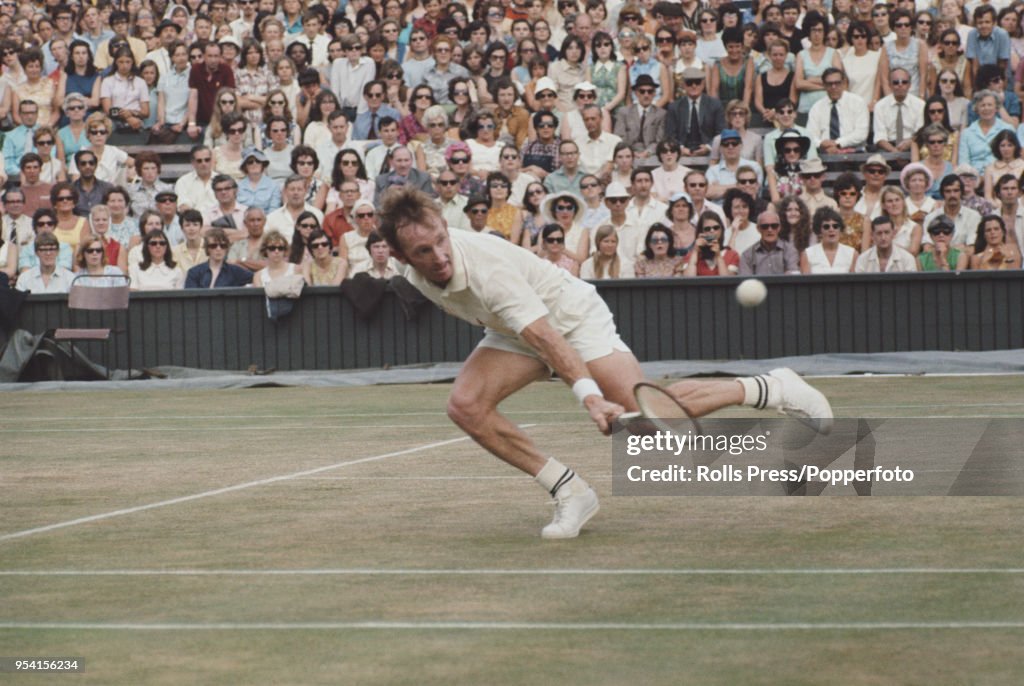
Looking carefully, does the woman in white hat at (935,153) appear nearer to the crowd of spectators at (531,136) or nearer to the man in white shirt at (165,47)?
the crowd of spectators at (531,136)

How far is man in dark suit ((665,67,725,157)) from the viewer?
64.7ft

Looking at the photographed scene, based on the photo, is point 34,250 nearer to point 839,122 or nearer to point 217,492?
point 839,122

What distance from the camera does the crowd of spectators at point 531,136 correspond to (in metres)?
17.8

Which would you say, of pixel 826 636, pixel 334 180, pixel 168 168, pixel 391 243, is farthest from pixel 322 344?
pixel 826 636

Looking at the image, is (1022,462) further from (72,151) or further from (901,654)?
(72,151)

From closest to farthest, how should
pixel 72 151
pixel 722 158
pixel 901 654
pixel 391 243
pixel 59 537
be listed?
pixel 901 654
pixel 391 243
pixel 59 537
pixel 722 158
pixel 72 151

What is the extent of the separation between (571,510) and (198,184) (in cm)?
1402

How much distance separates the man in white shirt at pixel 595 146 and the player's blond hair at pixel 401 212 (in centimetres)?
1303

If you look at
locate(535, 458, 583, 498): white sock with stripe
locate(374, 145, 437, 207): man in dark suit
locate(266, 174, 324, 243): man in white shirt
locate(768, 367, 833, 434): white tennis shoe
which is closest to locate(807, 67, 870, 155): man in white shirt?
locate(374, 145, 437, 207): man in dark suit

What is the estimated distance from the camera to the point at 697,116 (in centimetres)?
1988

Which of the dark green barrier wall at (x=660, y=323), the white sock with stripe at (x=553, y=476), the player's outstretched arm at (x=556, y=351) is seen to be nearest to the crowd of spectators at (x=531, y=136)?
the dark green barrier wall at (x=660, y=323)

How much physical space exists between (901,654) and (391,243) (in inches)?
112

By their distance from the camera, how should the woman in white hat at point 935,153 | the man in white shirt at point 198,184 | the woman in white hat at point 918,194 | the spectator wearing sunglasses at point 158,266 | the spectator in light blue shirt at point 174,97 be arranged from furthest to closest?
the spectator in light blue shirt at point 174,97 < the man in white shirt at point 198,184 < the spectator wearing sunglasses at point 158,266 < the woman in white hat at point 935,153 < the woman in white hat at point 918,194

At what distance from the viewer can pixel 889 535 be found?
6.63 m
